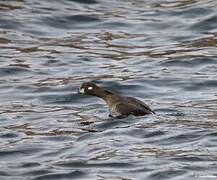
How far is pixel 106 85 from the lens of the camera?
18.3m

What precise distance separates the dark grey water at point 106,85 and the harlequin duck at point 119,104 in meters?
0.15

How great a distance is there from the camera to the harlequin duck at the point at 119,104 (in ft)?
49.1

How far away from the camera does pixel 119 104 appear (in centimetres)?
1526

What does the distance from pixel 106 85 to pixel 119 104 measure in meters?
3.07

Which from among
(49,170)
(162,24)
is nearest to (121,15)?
(162,24)

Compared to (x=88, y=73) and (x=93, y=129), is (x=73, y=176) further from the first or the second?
(x=88, y=73)

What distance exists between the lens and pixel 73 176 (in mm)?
12102

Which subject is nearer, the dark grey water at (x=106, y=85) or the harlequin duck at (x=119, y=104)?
the dark grey water at (x=106, y=85)

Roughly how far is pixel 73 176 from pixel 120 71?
289 inches

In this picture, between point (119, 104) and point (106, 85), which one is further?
point (106, 85)

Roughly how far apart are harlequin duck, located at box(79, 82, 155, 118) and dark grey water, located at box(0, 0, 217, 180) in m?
0.15

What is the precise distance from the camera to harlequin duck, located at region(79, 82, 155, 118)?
15.0 meters

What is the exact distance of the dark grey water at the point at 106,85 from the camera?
1271cm

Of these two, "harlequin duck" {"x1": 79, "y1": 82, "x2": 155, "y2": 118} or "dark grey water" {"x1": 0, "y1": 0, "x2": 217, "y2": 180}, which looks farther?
"harlequin duck" {"x1": 79, "y1": 82, "x2": 155, "y2": 118}
